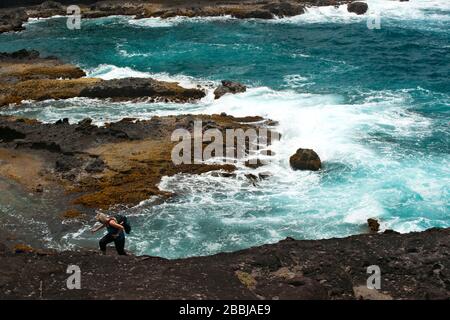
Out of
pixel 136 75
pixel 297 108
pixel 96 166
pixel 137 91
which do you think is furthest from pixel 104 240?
pixel 136 75

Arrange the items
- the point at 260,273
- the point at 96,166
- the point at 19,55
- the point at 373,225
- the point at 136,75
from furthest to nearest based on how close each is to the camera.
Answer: the point at 19,55, the point at 136,75, the point at 96,166, the point at 373,225, the point at 260,273

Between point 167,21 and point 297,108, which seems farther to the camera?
point 167,21

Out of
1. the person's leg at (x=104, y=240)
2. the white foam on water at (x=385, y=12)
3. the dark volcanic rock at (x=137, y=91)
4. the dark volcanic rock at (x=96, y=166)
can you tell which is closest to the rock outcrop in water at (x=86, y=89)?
the dark volcanic rock at (x=137, y=91)

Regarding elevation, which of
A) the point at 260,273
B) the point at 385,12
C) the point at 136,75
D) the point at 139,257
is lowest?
the point at 139,257

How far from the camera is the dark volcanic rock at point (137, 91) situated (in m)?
38.9

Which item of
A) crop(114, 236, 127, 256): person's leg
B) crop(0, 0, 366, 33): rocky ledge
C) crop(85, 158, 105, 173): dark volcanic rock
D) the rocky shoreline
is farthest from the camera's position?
crop(0, 0, 366, 33): rocky ledge

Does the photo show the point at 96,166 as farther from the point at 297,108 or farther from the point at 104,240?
the point at 297,108

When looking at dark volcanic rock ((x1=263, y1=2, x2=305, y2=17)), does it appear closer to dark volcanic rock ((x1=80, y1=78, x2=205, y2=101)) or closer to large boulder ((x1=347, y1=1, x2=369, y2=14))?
large boulder ((x1=347, y1=1, x2=369, y2=14))

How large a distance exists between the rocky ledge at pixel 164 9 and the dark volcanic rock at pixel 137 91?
31.4m

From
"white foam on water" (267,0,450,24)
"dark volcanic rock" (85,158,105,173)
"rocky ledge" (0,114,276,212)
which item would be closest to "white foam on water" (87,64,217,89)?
"rocky ledge" (0,114,276,212)

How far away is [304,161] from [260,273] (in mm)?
12537

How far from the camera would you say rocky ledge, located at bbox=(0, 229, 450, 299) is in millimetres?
14336

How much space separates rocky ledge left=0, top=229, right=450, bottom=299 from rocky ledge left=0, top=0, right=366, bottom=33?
54.7 metres

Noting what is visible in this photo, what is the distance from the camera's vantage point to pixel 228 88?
39.8 metres
